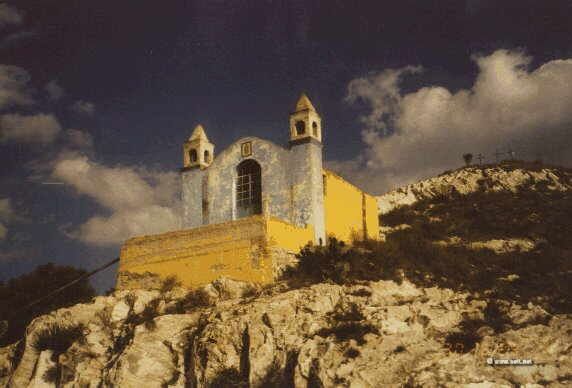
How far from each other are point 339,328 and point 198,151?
1455 centimetres

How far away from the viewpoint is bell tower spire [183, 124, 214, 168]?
31484mm

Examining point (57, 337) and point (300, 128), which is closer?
point (57, 337)

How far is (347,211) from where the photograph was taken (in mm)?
31875

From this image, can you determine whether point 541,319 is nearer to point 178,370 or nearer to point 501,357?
point 501,357

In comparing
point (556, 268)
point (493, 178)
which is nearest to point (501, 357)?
point (556, 268)

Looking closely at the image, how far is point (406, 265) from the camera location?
26.5 meters

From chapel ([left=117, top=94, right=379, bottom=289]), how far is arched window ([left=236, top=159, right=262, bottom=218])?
2.0 inches

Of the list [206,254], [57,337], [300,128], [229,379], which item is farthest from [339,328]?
[57,337]

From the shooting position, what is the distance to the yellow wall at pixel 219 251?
25078 mm

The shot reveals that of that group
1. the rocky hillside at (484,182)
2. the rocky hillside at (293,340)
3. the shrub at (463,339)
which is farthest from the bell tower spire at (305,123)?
the rocky hillside at (484,182)

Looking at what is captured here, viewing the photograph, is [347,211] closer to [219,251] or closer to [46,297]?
[219,251]

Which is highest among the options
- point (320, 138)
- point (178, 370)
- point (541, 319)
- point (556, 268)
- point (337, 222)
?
point (320, 138)

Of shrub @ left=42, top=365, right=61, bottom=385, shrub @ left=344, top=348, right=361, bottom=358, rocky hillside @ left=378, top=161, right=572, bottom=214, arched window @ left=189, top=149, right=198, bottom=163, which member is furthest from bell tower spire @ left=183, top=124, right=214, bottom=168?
rocky hillside @ left=378, top=161, right=572, bottom=214

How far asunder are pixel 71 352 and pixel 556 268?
2211 centimetres
